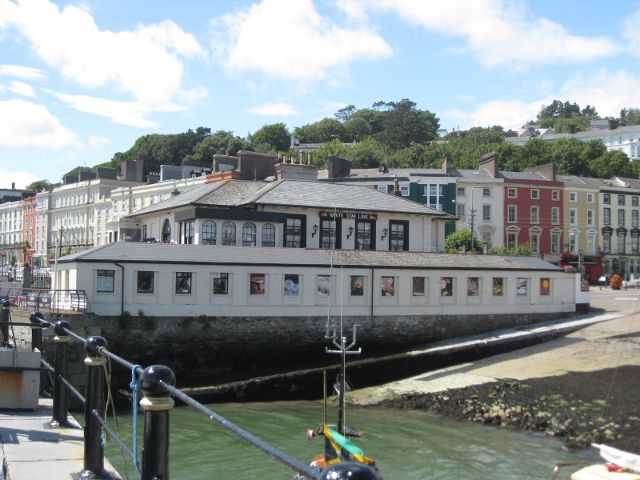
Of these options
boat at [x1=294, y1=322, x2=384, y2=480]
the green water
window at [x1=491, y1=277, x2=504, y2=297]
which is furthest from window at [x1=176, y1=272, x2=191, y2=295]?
window at [x1=491, y1=277, x2=504, y2=297]

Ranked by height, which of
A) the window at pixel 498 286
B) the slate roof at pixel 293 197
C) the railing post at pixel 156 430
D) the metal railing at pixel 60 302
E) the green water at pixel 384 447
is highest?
the slate roof at pixel 293 197

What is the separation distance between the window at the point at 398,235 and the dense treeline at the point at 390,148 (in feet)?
139

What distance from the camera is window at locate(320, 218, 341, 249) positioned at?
4000cm

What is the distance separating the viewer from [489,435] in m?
21.9

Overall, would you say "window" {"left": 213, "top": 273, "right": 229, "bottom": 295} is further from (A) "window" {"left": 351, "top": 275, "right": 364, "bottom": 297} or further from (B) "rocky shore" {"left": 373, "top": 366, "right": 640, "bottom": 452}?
(B) "rocky shore" {"left": 373, "top": 366, "right": 640, "bottom": 452}

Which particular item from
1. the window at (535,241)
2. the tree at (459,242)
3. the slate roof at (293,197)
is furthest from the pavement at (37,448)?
the window at (535,241)

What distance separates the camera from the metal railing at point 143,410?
318cm

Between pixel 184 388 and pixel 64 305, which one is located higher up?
pixel 64 305

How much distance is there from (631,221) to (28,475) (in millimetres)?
80067

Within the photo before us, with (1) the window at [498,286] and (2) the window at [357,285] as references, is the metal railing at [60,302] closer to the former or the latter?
(2) the window at [357,285]

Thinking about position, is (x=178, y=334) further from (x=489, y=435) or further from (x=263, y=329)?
(x=489, y=435)

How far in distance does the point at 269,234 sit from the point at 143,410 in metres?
34.5

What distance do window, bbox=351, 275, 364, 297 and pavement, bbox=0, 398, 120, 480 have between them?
2596 centimetres

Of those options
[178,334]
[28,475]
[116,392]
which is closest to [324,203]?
[178,334]
